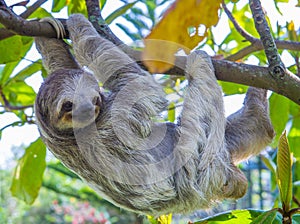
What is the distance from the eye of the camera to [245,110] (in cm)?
511

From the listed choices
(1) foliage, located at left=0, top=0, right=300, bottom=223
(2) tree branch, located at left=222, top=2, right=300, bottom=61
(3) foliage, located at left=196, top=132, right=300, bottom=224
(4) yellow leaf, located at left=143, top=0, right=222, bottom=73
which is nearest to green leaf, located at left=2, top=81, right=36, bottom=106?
(1) foliage, located at left=0, top=0, right=300, bottom=223

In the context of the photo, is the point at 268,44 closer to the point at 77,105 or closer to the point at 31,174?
the point at 77,105

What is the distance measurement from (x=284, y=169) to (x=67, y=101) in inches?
66.7

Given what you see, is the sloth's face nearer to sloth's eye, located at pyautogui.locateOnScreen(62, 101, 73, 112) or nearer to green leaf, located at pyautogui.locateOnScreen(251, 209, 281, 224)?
sloth's eye, located at pyautogui.locateOnScreen(62, 101, 73, 112)

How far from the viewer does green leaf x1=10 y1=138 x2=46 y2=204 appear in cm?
539

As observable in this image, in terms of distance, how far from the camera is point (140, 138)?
4.27 meters

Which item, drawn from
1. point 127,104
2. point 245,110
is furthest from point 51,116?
point 245,110

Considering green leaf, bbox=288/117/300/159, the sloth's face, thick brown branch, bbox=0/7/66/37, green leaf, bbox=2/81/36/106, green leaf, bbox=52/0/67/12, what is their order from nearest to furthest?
thick brown branch, bbox=0/7/66/37 < the sloth's face < green leaf, bbox=52/0/67/12 < green leaf, bbox=288/117/300/159 < green leaf, bbox=2/81/36/106

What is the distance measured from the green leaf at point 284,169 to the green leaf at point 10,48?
263cm

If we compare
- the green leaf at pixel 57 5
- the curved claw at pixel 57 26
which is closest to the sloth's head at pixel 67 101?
the curved claw at pixel 57 26

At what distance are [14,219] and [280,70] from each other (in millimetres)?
17887

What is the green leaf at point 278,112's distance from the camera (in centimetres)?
508

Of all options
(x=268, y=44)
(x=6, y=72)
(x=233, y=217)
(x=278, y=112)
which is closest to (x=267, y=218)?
(x=233, y=217)

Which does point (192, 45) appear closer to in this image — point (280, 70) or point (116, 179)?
point (280, 70)
